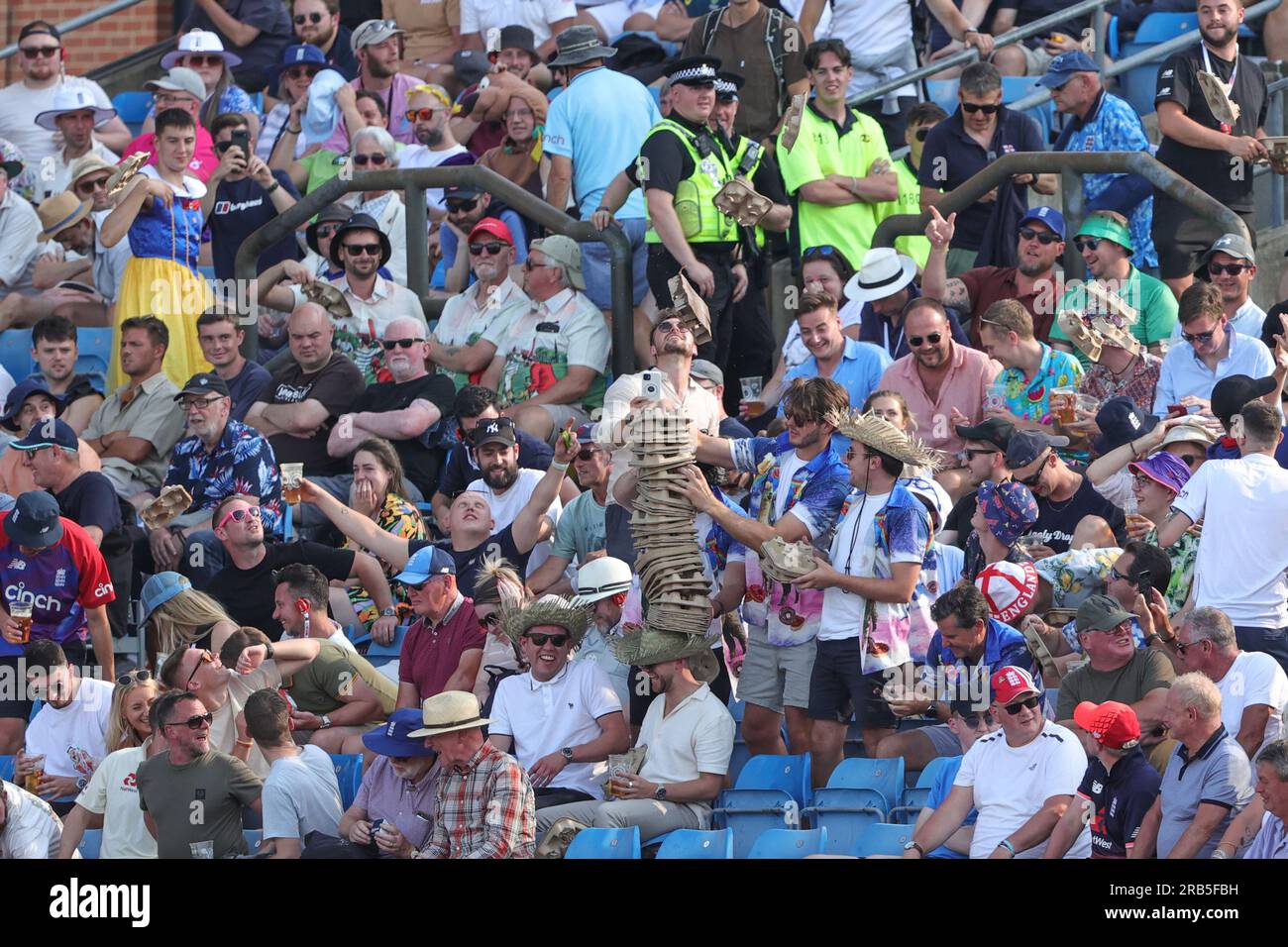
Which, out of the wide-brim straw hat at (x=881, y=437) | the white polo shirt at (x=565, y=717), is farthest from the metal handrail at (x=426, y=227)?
the wide-brim straw hat at (x=881, y=437)

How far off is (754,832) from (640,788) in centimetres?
48

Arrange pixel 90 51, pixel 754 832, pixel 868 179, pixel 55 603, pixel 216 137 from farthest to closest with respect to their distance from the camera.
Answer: pixel 90 51 < pixel 216 137 < pixel 868 179 < pixel 55 603 < pixel 754 832

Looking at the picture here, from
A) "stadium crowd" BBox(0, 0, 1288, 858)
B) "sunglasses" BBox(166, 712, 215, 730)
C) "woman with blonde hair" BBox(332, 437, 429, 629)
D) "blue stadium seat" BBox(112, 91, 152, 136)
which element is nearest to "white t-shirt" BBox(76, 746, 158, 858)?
"stadium crowd" BBox(0, 0, 1288, 858)

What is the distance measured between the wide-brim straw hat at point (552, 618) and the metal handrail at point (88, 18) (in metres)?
8.42

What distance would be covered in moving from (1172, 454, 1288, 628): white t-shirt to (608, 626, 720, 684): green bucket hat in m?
1.96

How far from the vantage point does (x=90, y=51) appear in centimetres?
1889

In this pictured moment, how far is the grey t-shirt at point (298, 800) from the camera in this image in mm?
9891

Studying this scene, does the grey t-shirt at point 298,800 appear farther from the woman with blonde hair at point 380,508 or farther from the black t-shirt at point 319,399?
the black t-shirt at point 319,399

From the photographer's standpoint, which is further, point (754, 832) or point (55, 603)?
point (55, 603)

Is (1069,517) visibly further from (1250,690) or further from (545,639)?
(545,639)

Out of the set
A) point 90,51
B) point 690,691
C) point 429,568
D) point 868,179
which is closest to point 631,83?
point 868,179

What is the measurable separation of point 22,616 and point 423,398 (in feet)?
7.55

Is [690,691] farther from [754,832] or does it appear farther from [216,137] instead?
[216,137]
